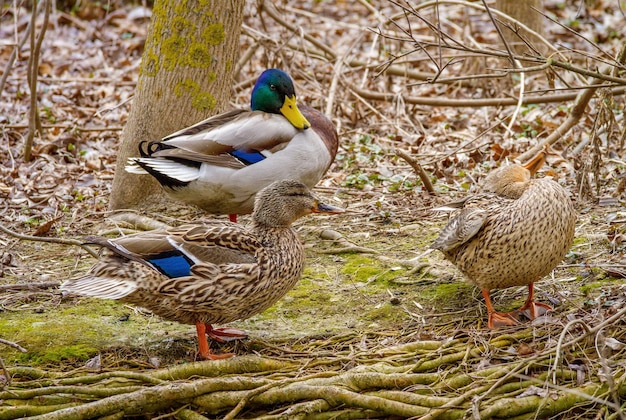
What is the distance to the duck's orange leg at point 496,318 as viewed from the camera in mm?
4160

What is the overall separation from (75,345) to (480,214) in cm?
213

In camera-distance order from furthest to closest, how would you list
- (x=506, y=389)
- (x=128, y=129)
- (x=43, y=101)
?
(x=43, y=101), (x=128, y=129), (x=506, y=389)

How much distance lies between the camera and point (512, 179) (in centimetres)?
440

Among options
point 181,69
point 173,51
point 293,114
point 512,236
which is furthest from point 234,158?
point 512,236

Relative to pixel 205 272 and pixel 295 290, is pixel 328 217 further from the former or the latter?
pixel 205 272

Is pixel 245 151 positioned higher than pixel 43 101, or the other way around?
pixel 245 151

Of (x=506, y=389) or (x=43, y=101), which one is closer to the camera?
(x=506, y=389)

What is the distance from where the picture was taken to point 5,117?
8.34 metres

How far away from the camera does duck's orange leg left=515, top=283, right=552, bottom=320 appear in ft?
14.0

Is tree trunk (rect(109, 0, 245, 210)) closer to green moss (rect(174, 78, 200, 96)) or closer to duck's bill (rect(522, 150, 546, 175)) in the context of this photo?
green moss (rect(174, 78, 200, 96))

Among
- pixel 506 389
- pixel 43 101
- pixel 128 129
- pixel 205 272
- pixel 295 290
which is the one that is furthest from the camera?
pixel 43 101

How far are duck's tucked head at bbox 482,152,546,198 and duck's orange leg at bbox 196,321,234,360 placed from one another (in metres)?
1.63

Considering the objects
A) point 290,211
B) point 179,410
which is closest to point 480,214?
point 290,211

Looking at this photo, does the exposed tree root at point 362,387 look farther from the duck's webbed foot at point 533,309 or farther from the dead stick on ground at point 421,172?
the dead stick on ground at point 421,172
